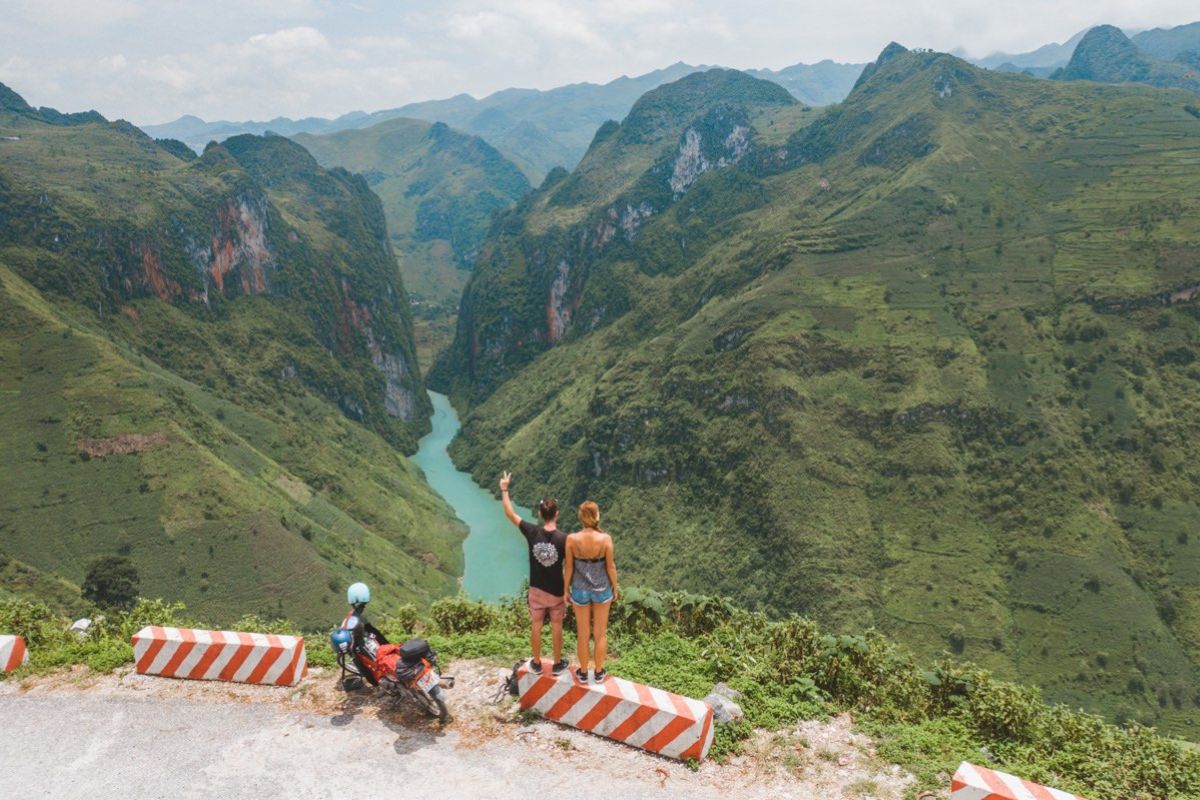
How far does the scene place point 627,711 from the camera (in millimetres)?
12250

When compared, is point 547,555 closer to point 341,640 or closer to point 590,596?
point 590,596

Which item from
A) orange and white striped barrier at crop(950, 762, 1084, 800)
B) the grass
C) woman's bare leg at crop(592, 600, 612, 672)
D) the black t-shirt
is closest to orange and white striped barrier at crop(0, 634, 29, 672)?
the black t-shirt

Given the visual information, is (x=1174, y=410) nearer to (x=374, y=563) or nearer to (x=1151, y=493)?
(x=1151, y=493)

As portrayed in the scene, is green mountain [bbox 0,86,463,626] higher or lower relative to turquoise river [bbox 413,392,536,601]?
higher

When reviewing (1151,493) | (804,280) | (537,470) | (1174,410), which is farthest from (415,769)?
(537,470)

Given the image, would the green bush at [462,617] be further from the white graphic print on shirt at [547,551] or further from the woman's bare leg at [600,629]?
the white graphic print on shirt at [547,551]

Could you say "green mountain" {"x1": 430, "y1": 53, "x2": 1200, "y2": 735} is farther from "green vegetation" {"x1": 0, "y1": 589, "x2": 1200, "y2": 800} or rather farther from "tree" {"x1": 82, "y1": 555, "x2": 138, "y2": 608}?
"green vegetation" {"x1": 0, "y1": 589, "x2": 1200, "y2": 800}

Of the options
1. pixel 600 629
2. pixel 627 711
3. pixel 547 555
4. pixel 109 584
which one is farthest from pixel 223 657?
pixel 109 584

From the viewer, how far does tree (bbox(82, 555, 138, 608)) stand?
2420 inches

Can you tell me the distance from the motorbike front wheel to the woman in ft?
8.84

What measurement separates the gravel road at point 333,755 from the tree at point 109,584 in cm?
5681

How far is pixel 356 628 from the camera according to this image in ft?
46.1

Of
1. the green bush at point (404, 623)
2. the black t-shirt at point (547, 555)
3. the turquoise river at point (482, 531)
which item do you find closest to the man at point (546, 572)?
the black t-shirt at point (547, 555)

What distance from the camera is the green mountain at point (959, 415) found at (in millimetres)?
76125
